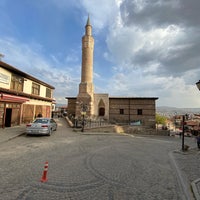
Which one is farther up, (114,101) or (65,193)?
(114,101)

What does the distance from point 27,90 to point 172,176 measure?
59.5 ft

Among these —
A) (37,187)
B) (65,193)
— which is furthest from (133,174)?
(37,187)

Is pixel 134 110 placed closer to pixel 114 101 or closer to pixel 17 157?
pixel 114 101

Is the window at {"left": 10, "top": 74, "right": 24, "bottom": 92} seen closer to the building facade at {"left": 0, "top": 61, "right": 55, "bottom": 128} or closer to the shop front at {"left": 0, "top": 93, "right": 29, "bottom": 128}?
the building facade at {"left": 0, "top": 61, "right": 55, "bottom": 128}

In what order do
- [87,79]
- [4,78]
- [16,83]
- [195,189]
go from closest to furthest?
1. [195,189]
2. [4,78]
3. [16,83]
4. [87,79]

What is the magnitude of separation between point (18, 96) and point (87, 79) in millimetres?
14170

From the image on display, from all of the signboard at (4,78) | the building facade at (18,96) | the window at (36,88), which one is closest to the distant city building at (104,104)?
the building facade at (18,96)

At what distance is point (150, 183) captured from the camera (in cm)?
443

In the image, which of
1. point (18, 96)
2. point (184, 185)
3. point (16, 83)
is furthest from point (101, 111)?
point (184, 185)

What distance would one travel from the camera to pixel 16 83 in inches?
616

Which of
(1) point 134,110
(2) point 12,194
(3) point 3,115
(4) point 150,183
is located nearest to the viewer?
(2) point 12,194

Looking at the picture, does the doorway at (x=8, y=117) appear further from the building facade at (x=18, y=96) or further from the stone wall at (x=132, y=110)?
the stone wall at (x=132, y=110)

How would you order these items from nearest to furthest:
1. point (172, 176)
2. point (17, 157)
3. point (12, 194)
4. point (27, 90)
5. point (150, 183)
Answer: point (12, 194) < point (150, 183) < point (172, 176) < point (17, 157) < point (27, 90)

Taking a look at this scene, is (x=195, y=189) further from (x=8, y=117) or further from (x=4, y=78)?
(x=8, y=117)
